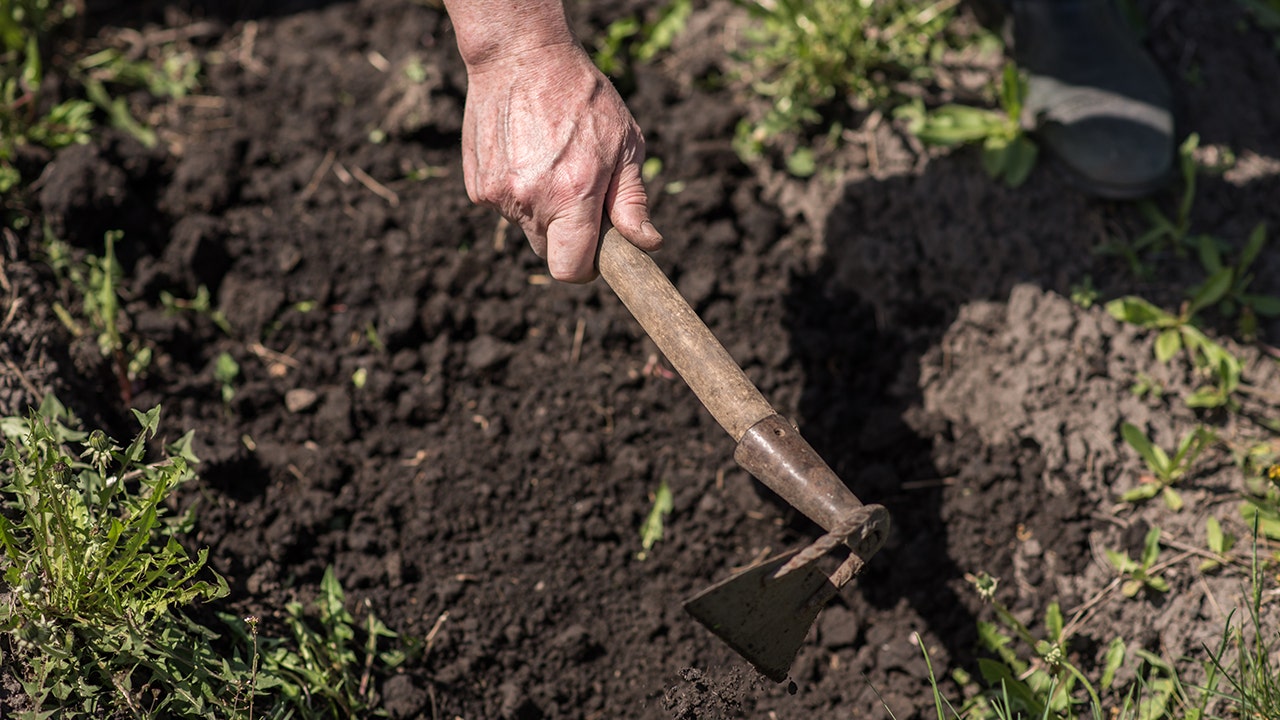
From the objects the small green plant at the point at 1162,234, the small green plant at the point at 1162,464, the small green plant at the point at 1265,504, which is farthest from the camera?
the small green plant at the point at 1162,234

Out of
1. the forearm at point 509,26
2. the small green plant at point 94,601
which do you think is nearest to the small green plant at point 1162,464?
the forearm at point 509,26

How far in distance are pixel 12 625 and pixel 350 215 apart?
1.54 metres

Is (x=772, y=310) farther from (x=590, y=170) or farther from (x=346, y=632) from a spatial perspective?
(x=346, y=632)

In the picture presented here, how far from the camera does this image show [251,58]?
3.32 metres

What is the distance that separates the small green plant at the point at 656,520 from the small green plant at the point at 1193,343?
1.45 m

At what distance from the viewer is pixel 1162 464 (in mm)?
2473

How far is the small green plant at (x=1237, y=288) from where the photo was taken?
8.82 feet

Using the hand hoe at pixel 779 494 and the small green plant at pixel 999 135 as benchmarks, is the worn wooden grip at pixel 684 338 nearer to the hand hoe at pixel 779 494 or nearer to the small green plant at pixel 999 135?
the hand hoe at pixel 779 494

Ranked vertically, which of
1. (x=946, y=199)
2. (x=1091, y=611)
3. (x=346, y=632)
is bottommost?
(x=1091, y=611)

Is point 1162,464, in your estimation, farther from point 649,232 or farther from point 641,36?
point 641,36

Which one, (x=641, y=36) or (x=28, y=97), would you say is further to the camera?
(x=641, y=36)

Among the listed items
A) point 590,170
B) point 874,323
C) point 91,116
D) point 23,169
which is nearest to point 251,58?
point 91,116

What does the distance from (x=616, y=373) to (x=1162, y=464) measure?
1.52 meters

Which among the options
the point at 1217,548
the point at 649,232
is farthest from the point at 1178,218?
the point at 649,232
